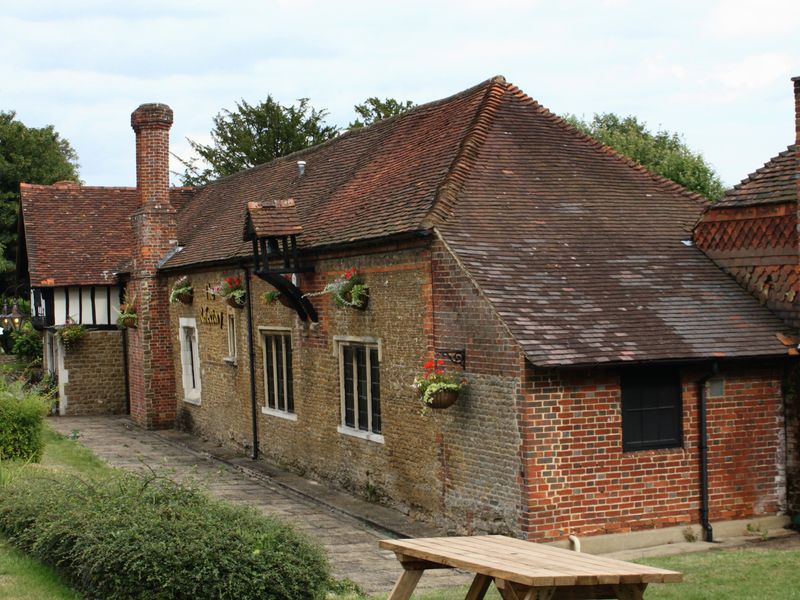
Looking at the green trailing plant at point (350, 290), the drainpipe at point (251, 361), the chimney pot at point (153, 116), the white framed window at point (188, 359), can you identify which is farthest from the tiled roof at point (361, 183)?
the chimney pot at point (153, 116)

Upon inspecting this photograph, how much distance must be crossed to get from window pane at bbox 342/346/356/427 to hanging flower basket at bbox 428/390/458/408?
3789 mm

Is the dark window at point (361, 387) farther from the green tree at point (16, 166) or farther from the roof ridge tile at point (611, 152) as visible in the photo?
the green tree at point (16, 166)

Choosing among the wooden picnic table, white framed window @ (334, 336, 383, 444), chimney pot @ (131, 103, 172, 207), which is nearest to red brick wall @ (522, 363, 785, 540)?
the wooden picnic table

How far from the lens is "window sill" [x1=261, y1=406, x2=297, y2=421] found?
61.0ft

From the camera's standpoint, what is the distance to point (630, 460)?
12.2 meters

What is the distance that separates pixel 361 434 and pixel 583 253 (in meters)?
4.49

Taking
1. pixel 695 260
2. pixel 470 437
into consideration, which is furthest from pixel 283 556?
pixel 695 260

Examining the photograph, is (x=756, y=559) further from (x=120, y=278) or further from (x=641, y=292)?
(x=120, y=278)

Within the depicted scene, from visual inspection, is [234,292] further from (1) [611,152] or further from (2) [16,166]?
(2) [16,166]

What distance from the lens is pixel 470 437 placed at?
12.9 m

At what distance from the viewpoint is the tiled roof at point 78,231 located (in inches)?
1120

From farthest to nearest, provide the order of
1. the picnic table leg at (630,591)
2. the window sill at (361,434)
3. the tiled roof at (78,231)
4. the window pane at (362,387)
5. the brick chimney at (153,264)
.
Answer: the tiled roof at (78,231) < the brick chimney at (153,264) < the window pane at (362,387) < the window sill at (361,434) < the picnic table leg at (630,591)

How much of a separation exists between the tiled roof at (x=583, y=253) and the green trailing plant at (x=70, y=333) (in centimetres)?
1594

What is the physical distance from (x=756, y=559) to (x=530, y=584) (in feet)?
17.1
